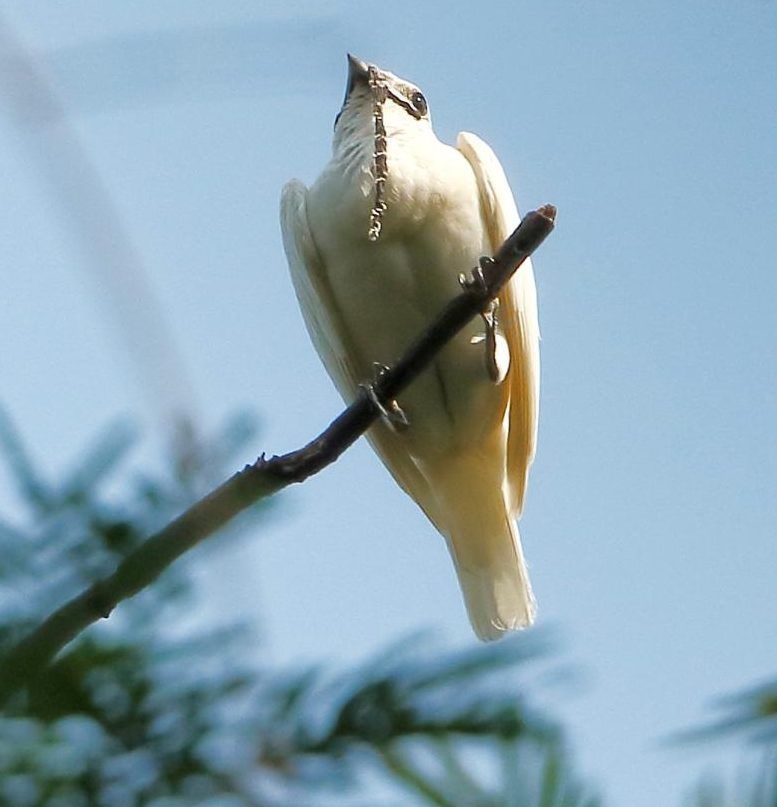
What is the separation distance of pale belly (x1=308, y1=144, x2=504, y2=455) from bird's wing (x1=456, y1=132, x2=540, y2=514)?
7 centimetres

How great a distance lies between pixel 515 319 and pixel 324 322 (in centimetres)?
91

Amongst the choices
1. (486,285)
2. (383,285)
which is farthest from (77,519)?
(383,285)

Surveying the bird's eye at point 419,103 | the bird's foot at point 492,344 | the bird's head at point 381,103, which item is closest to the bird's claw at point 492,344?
the bird's foot at point 492,344

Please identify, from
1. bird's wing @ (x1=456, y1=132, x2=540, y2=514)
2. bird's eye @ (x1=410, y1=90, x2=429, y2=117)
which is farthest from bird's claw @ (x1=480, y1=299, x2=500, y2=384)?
bird's eye @ (x1=410, y1=90, x2=429, y2=117)

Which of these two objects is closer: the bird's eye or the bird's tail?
the bird's tail

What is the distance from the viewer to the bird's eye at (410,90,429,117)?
684 centimetres

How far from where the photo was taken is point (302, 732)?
70 cm

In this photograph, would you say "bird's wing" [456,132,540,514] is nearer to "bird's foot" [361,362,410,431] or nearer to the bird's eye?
"bird's foot" [361,362,410,431]

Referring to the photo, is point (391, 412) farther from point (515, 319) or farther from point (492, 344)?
point (515, 319)

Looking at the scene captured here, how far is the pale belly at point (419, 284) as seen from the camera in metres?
5.48

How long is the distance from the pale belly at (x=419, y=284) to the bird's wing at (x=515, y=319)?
68mm

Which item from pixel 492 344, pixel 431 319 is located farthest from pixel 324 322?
pixel 492 344

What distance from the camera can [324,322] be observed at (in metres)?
5.94

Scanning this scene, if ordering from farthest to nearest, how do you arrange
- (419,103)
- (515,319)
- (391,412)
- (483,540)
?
1. (419,103)
2. (483,540)
3. (515,319)
4. (391,412)
